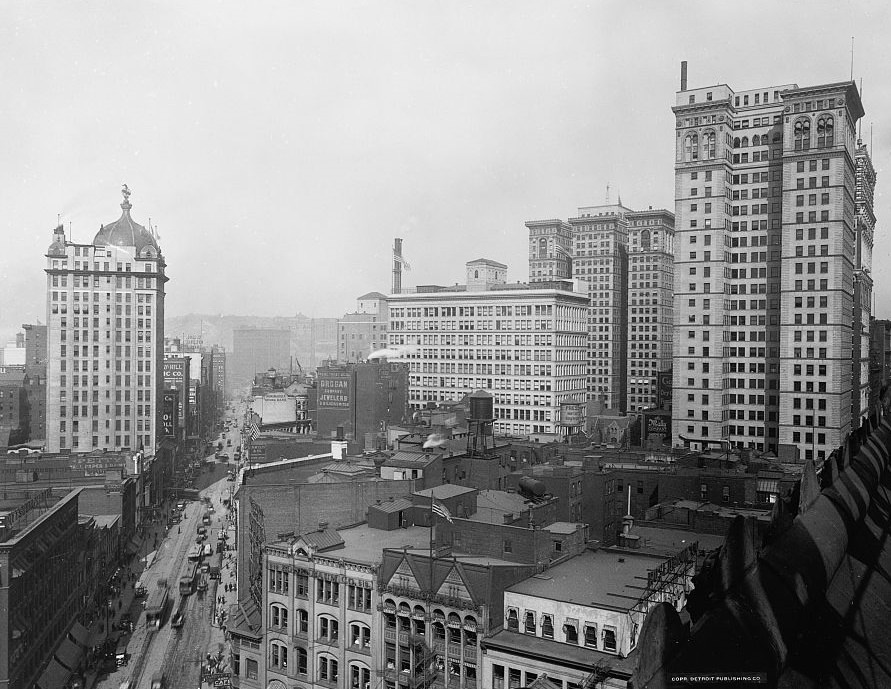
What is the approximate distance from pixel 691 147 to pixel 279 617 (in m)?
71.9

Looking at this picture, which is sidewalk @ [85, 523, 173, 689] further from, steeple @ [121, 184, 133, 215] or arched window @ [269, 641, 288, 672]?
steeple @ [121, 184, 133, 215]

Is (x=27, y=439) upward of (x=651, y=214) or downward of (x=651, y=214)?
downward

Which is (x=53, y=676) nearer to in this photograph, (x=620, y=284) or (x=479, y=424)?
(x=479, y=424)

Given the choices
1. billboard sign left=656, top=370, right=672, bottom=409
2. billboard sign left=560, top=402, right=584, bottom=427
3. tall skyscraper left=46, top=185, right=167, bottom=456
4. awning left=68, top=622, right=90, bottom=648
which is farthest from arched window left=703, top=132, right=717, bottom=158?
awning left=68, top=622, right=90, bottom=648

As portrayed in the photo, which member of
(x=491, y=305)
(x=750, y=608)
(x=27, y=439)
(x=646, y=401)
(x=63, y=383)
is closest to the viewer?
(x=750, y=608)

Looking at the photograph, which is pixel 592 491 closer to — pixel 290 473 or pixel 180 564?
pixel 290 473

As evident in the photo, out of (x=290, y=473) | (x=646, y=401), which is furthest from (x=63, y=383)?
(x=646, y=401)

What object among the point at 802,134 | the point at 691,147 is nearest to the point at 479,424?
the point at 691,147

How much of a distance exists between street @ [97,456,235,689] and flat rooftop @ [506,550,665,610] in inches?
975

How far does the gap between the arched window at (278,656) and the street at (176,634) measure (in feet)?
24.3

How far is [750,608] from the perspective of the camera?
4.28 meters

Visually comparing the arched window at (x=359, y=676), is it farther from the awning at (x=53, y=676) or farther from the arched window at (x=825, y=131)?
the arched window at (x=825, y=131)

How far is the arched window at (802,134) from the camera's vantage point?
281 ft

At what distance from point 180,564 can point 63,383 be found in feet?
123
